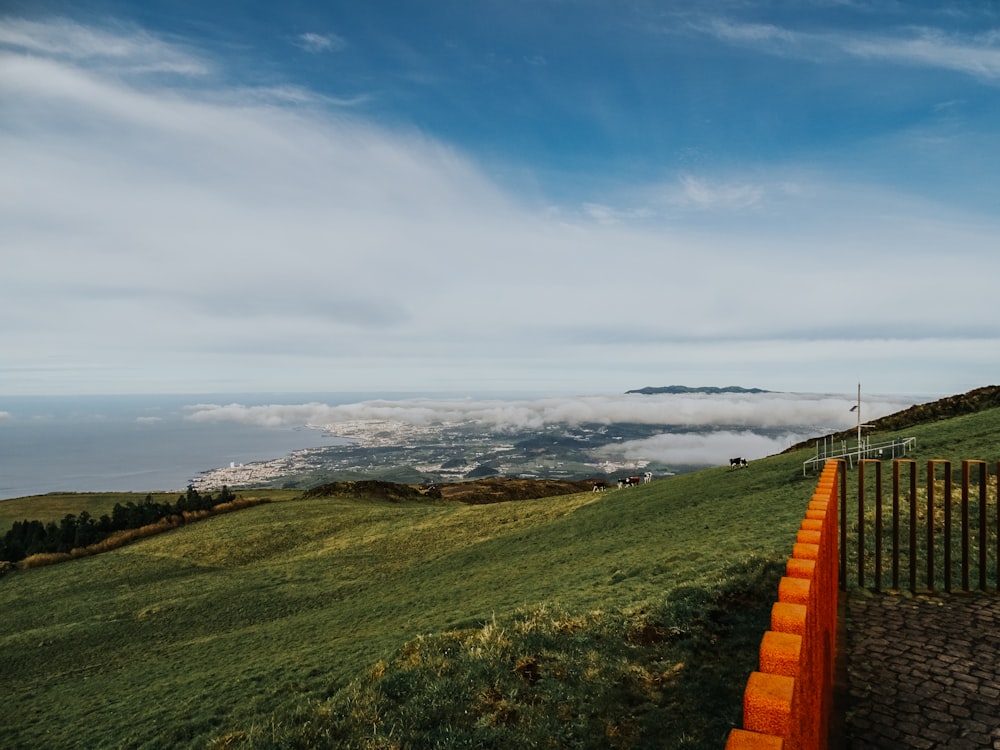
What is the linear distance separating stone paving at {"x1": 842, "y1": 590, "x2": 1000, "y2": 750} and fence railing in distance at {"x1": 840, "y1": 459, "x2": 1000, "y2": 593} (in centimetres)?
52

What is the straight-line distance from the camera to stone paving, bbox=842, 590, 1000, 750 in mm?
6320

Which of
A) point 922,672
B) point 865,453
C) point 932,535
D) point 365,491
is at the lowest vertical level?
point 365,491

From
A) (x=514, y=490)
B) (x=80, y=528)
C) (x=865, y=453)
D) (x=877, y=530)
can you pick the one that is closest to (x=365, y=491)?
(x=514, y=490)

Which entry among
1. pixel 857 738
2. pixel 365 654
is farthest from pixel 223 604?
pixel 857 738

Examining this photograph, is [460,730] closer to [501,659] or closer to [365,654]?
[501,659]

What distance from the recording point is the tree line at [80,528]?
42.3 meters

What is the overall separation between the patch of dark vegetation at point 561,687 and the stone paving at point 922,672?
137cm

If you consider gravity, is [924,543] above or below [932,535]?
below

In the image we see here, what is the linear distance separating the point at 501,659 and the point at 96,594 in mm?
29639

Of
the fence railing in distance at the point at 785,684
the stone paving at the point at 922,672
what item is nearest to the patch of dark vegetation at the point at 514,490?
the stone paving at the point at 922,672

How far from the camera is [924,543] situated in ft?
42.0

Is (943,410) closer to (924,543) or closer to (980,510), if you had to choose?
(924,543)

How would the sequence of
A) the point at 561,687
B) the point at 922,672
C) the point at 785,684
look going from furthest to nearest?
the point at 561,687
the point at 922,672
the point at 785,684

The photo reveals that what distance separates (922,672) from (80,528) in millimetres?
55041
